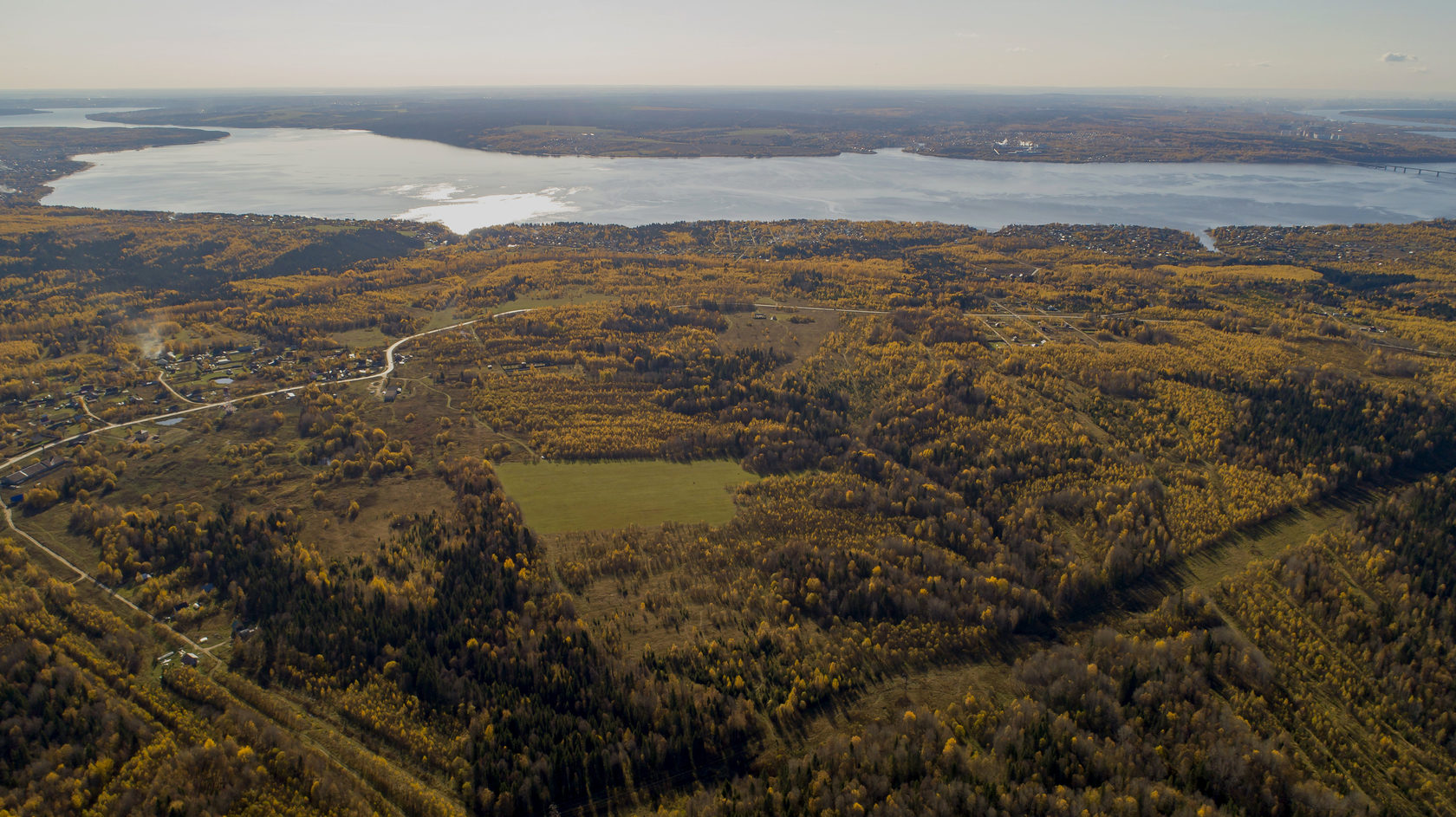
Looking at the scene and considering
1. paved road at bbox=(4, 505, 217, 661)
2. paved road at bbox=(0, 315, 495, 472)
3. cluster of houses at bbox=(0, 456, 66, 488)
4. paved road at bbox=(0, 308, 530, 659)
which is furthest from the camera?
paved road at bbox=(0, 315, 495, 472)

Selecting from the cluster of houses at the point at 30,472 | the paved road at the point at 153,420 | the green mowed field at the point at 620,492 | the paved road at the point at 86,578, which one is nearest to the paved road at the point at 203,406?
the paved road at the point at 153,420

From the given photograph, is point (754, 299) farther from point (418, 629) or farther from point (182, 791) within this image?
point (182, 791)

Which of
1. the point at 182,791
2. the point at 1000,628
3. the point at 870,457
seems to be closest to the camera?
the point at 182,791

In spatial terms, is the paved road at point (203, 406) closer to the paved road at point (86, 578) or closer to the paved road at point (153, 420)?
the paved road at point (153, 420)

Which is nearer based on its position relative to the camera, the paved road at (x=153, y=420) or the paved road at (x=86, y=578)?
the paved road at (x=86, y=578)

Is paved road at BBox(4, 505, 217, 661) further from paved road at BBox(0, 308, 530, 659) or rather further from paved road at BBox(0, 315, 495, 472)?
paved road at BBox(0, 315, 495, 472)

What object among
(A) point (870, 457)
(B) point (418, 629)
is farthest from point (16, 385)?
(A) point (870, 457)

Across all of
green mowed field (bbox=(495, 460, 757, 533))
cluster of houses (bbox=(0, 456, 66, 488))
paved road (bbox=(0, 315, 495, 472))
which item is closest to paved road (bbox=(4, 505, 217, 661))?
cluster of houses (bbox=(0, 456, 66, 488))

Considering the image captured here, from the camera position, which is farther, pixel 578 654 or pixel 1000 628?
pixel 1000 628
